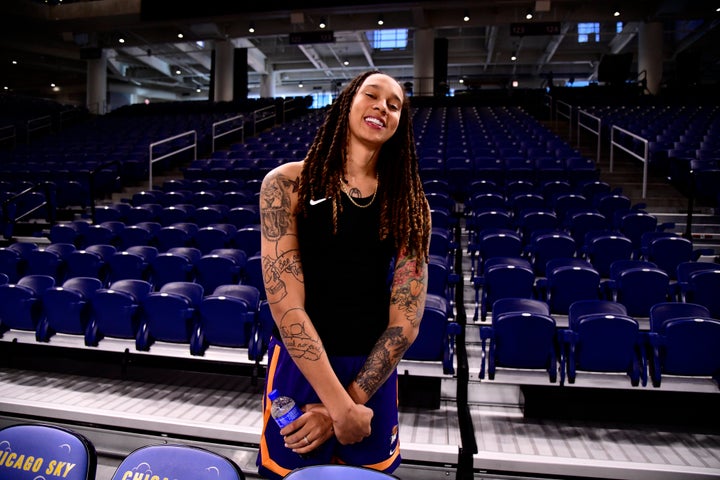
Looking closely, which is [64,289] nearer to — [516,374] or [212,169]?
[516,374]

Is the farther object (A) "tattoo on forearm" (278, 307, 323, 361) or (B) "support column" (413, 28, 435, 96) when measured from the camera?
(B) "support column" (413, 28, 435, 96)

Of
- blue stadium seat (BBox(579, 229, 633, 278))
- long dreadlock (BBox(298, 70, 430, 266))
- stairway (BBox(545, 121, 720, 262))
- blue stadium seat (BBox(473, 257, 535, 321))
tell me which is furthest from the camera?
stairway (BBox(545, 121, 720, 262))

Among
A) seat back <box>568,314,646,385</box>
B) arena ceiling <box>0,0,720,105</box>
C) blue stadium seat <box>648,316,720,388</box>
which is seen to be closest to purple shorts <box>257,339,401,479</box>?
seat back <box>568,314,646,385</box>

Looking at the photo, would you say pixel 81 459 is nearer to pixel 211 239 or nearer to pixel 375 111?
pixel 375 111

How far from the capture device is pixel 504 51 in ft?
85.4

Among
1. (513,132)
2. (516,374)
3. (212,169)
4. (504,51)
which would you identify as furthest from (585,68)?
(516,374)

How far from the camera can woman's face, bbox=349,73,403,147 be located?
1329mm

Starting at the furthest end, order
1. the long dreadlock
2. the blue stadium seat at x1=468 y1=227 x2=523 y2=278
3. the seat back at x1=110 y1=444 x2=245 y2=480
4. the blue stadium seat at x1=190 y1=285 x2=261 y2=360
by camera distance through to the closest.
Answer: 1. the blue stadium seat at x1=468 y1=227 x2=523 y2=278
2. the blue stadium seat at x1=190 y1=285 x2=261 y2=360
3. the seat back at x1=110 y1=444 x2=245 y2=480
4. the long dreadlock

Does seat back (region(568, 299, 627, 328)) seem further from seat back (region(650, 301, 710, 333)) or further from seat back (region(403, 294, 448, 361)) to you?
seat back (region(403, 294, 448, 361))

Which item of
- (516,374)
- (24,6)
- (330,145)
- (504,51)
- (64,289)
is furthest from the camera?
(504,51)

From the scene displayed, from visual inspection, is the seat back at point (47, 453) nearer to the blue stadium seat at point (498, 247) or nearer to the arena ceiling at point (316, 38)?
the blue stadium seat at point (498, 247)

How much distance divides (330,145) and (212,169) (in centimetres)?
976

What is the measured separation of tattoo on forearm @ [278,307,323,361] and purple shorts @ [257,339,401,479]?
4.1 inches

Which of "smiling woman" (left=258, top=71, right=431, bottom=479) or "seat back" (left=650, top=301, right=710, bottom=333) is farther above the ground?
"smiling woman" (left=258, top=71, right=431, bottom=479)
